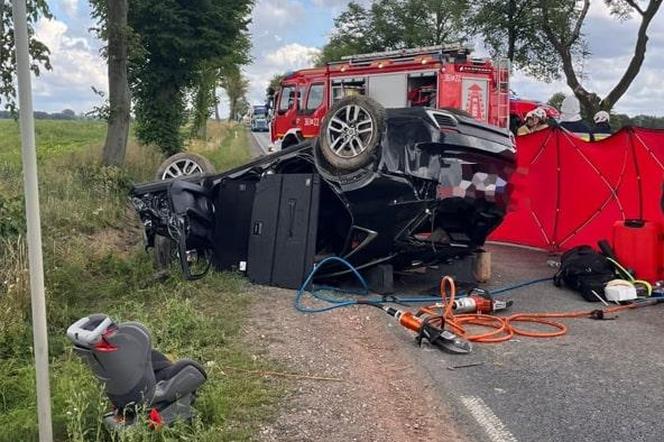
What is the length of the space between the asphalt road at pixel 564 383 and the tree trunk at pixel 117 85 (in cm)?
1006

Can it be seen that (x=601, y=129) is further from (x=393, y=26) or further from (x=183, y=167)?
(x=393, y=26)

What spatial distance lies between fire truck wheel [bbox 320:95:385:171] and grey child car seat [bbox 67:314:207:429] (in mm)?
3900

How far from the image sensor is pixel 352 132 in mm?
7730

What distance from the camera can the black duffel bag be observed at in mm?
8219

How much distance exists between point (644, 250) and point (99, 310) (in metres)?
6.25

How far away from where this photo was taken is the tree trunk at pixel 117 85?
14250 millimetres

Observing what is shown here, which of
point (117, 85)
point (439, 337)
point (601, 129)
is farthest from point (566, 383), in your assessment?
point (117, 85)

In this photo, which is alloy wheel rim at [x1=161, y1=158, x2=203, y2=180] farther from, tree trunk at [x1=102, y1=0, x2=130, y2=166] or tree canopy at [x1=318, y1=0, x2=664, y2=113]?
tree canopy at [x1=318, y1=0, x2=664, y2=113]

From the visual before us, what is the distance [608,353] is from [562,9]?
26147mm

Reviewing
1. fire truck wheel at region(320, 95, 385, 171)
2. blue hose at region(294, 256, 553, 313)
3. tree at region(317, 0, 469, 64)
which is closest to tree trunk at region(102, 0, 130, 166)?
fire truck wheel at region(320, 95, 385, 171)

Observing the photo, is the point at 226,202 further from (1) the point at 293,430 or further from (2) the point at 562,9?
(2) the point at 562,9

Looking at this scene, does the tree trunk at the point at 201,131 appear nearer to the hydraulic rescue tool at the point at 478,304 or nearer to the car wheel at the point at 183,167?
the car wheel at the point at 183,167

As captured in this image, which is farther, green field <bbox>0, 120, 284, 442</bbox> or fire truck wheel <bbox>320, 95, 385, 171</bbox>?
fire truck wheel <bbox>320, 95, 385, 171</bbox>

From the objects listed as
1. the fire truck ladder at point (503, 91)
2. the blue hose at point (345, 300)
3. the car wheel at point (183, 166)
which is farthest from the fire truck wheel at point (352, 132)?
the fire truck ladder at point (503, 91)
